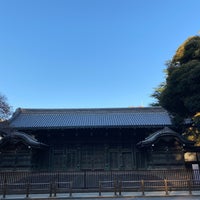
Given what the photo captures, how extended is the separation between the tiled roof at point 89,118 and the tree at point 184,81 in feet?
6.96

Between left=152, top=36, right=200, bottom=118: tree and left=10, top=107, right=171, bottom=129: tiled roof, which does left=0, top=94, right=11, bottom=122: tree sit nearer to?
left=10, top=107, right=171, bottom=129: tiled roof

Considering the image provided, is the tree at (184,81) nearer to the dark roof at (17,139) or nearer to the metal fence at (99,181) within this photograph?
the metal fence at (99,181)

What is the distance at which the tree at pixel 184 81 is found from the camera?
15.9 metres

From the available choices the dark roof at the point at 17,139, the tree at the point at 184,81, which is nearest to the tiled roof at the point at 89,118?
the dark roof at the point at 17,139

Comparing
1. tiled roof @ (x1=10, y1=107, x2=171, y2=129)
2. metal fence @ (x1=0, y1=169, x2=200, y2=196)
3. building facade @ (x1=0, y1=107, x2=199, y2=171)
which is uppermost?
tiled roof @ (x1=10, y1=107, x2=171, y2=129)

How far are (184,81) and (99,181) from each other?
9.53m

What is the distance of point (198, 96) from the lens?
15.8 m

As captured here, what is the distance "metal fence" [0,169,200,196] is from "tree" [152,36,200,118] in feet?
17.0

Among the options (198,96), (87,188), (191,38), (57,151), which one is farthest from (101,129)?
(191,38)

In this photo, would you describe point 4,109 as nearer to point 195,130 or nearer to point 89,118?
point 89,118

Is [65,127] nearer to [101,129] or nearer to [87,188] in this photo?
[101,129]

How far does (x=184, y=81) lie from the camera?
16359mm

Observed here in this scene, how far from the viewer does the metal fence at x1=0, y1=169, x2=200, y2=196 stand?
1404cm

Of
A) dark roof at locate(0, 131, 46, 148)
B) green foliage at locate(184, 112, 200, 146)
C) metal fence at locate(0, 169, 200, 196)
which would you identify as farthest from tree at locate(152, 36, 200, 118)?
dark roof at locate(0, 131, 46, 148)
